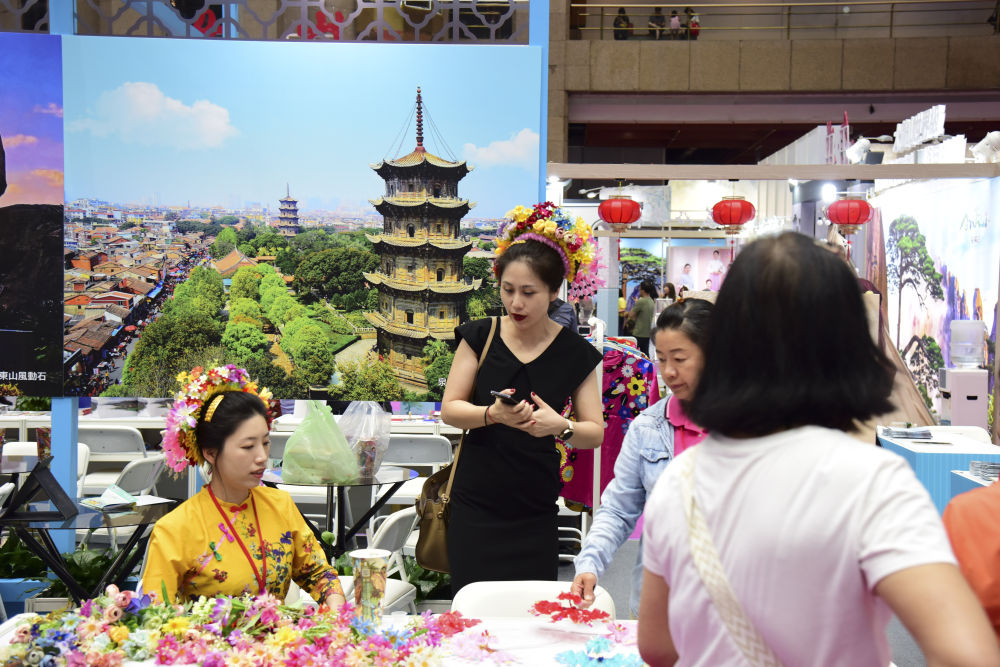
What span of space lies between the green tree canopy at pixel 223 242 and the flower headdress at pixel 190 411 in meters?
2.23

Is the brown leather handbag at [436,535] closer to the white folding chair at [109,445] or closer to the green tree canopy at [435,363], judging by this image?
the green tree canopy at [435,363]

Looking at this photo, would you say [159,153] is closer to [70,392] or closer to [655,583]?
[70,392]

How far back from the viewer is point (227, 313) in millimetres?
4629

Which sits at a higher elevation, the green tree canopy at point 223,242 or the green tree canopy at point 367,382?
the green tree canopy at point 223,242

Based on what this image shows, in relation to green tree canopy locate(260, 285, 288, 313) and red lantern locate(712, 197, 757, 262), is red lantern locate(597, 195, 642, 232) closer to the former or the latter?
red lantern locate(712, 197, 757, 262)

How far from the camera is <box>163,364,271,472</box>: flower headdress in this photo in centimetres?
242

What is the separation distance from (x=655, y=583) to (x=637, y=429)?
3.99ft

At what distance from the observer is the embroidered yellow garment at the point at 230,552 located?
2.21 metres

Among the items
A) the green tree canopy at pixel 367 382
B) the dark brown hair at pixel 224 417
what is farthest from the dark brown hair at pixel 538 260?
the green tree canopy at pixel 367 382

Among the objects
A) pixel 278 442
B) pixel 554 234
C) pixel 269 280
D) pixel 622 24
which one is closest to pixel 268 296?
pixel 269 280

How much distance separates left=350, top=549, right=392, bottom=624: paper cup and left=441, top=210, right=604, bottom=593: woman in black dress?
57 cm

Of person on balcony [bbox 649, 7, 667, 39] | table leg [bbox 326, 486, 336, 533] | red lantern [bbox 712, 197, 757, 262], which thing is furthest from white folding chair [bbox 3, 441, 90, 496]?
person on balcony [bbox 649, 7, 667, 39]

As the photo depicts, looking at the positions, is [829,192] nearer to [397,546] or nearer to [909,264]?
[909,264]

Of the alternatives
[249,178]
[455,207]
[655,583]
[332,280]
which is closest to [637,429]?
[655,583]
